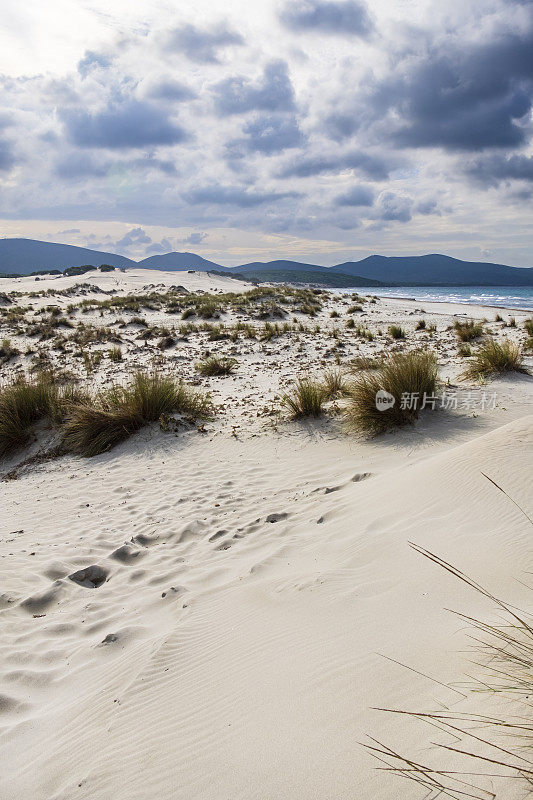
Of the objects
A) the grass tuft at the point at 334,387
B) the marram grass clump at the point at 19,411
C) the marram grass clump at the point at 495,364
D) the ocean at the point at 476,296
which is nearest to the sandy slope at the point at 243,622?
the marram grass clump at the point at 19,411

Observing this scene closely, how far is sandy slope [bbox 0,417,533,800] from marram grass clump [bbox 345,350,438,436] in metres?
1.22

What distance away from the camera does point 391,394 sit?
21.9 feet

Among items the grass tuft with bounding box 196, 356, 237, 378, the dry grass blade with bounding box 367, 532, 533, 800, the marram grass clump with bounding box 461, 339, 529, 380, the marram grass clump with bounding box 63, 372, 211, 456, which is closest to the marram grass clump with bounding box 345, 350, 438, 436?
the marram grass clump with bounding box 461, 339, 529, 380

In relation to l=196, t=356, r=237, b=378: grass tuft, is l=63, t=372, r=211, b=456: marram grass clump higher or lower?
lower

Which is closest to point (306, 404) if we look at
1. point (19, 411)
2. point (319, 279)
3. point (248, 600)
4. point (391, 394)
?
point (391, 394)

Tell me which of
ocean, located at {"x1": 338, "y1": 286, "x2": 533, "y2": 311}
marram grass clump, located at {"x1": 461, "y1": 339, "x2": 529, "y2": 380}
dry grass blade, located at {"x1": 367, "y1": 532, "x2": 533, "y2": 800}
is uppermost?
ocean, located at {"x1": 338, "y1": 286, "x2": 533, "y2": 311}

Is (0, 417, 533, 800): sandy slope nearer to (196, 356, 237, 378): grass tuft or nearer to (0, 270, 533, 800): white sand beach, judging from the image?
(0, 270, 533, 800): white sand beach

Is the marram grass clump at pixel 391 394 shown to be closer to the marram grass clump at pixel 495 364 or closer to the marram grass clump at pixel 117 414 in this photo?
the marram grass clump at pixel 495 364

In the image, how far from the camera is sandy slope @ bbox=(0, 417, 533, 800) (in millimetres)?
1631

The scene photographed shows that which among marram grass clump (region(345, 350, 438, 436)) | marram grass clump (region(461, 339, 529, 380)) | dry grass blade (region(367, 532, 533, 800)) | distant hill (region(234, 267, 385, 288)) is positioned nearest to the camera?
dry grass blade (region(367, 532, 533, 800))

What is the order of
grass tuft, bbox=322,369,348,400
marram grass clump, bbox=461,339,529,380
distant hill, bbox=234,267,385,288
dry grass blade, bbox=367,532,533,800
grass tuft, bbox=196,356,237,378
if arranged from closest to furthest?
1. dry grass blade, bbox=367,532,533,800
2. grass tuft, bbox=322,369,348,400
3. marram grass clump, bbox=461,339,529,380
4. grass tuft, bbox=196,356,237,378
5. distant hill, bbox=234,267,385,288

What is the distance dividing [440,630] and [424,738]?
669 millimetres

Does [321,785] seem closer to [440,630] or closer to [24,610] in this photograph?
[440,630]

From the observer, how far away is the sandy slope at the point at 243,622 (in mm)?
1631
